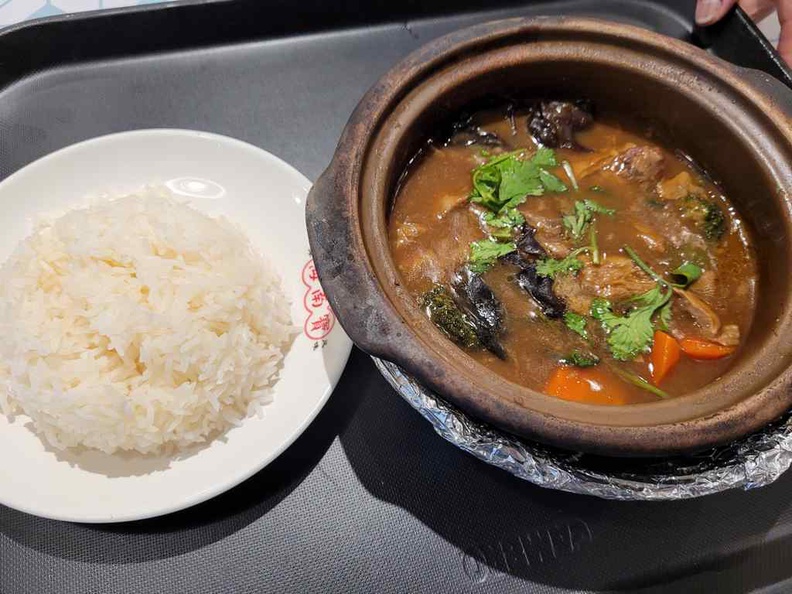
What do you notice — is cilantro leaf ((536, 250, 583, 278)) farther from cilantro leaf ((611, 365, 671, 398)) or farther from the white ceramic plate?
the white ceramic plate

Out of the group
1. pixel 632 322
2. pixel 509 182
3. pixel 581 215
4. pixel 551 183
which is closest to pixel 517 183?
pixel 509 182

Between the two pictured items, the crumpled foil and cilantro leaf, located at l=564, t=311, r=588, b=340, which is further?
cilantro leaf, located at l=564, t=311, r=588, b=340

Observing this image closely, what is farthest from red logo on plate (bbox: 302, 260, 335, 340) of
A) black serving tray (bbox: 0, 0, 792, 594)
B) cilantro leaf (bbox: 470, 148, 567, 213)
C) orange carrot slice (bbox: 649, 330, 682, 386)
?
orange carrot slice (bbox: 649, 330, 682, 386)

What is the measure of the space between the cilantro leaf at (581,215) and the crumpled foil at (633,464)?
80 cm

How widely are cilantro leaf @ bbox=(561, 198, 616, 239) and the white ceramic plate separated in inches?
36.0

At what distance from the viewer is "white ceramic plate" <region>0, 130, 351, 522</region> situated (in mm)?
1817

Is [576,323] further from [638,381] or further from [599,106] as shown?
[599,106]

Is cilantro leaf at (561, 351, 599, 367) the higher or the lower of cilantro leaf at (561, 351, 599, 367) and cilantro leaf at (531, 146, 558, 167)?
the lower

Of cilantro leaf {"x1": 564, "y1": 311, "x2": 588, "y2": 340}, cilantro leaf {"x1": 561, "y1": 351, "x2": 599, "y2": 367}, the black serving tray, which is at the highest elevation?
cilantro leaf {"x1": 564, "y1": 311, "x2": 588, "y2": 340}

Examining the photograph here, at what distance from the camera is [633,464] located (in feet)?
5.40

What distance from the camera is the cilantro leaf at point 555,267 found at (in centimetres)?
193

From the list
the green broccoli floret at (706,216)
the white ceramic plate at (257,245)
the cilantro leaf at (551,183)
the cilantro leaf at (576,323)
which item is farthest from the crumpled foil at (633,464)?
the cilantro leaf at (551,183)

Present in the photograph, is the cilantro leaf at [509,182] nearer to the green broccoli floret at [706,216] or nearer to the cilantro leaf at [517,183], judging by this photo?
the cilantro leaf at [517,183]

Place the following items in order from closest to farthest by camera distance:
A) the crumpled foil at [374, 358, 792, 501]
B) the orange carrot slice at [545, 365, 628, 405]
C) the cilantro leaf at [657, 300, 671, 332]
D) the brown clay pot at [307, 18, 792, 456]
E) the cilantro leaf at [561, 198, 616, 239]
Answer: the brown clay pot at [307, 18, 792, 456] → the crumpled foil at [374, 358, 792, 501] → the orange carrot slice at [545, 365, 628, 405] → the cilantro leaf at [657, 300, 671, 332] → the cilantro leaf at [561, 198, 616, 239]
